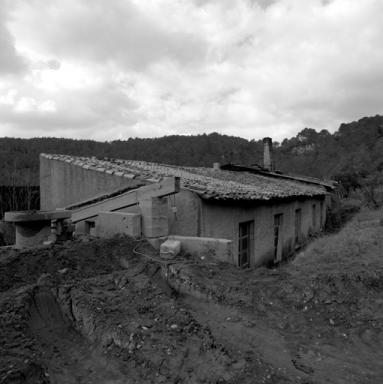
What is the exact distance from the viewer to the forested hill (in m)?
22.7

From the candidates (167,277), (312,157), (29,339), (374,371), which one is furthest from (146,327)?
(312,157)

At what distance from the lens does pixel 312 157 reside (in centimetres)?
4900

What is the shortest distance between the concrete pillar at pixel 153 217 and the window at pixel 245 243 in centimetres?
306

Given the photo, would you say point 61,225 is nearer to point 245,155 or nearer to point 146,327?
point 146,327

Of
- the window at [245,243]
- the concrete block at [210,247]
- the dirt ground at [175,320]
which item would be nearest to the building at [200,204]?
the window at [245,243]

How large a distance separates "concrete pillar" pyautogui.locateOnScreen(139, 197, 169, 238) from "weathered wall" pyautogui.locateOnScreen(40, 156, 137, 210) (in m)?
1.91

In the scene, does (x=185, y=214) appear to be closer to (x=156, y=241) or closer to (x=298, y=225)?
(x=156, y=241)

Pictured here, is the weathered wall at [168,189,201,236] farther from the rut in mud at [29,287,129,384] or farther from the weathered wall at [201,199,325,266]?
the rut in mud at [29,287,129,384]

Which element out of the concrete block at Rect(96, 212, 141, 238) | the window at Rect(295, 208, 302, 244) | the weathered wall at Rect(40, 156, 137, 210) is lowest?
the window at Rect(295, 208, 302, 244)

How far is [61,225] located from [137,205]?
1.53 m

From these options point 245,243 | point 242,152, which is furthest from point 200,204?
point 242,152

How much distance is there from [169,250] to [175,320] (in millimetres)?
2307

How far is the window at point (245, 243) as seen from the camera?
370 inches

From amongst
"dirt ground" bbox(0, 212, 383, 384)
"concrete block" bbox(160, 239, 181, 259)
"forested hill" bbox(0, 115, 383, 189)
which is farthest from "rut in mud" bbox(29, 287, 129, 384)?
"forested hill" bbox(0, 115, 383, 189)
